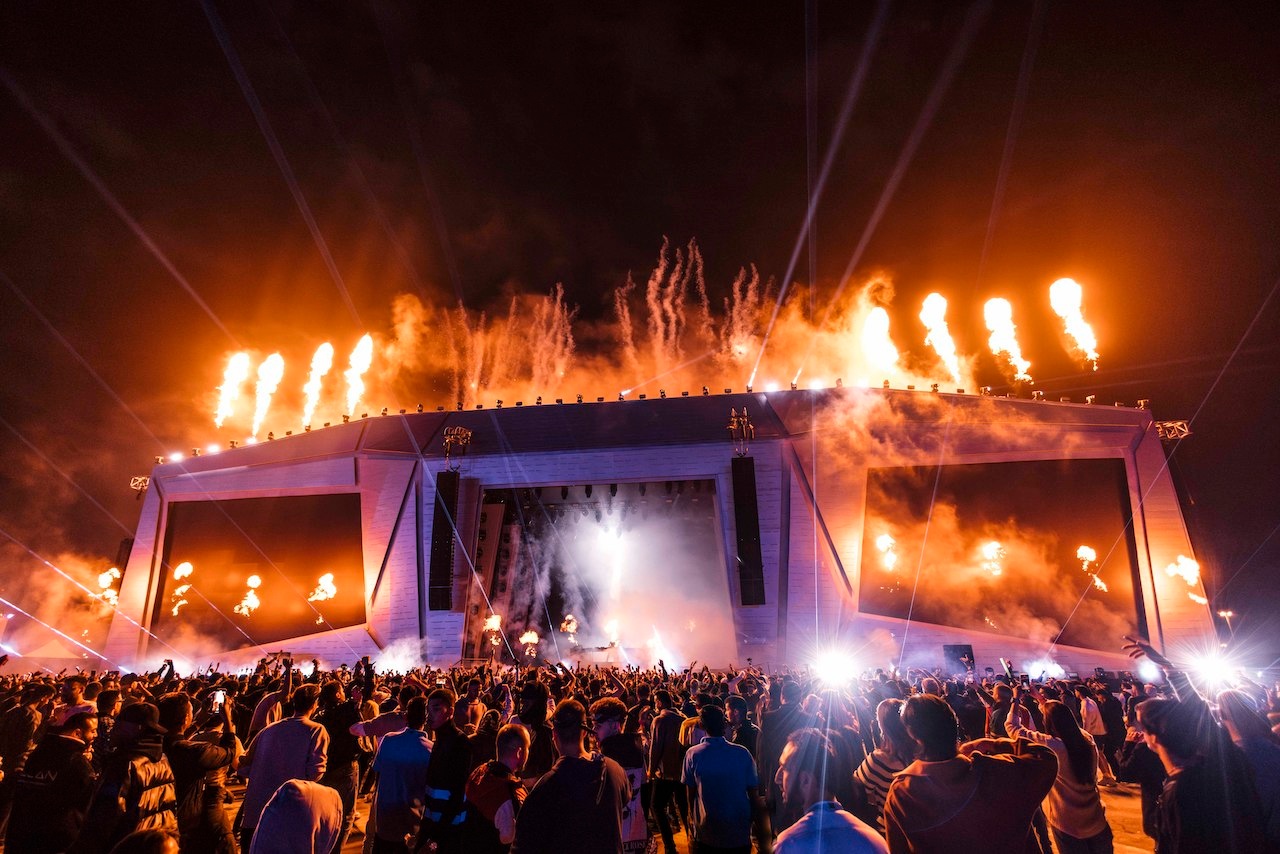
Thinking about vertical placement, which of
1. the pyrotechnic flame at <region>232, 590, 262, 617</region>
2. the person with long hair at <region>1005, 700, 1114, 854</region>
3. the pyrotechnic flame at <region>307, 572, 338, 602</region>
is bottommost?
the person with long hair at <region>1005, 700, 1114, 854</region>

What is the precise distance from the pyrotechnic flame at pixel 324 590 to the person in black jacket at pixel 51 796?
99.4ft

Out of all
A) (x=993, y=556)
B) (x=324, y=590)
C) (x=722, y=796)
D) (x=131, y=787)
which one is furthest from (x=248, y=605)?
(x=993, y=556)

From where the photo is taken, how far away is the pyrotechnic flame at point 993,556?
26.4 m

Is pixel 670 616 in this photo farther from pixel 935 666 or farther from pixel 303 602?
pixel 303 602

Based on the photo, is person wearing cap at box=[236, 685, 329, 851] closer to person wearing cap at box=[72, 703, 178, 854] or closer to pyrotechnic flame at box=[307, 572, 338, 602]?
person wearing cap at box=[72, 703, 178, 854]

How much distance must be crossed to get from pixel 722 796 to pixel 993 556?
27.5 meters

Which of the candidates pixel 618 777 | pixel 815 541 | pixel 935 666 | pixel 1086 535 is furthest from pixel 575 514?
pixel 618 777

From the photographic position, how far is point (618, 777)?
3.18 metres

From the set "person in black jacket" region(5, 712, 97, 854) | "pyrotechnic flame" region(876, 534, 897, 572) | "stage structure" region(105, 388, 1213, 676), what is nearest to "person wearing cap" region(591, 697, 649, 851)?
"person in black jacket" region(5, 712, 97, 854)

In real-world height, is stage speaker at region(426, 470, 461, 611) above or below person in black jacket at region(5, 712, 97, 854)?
above

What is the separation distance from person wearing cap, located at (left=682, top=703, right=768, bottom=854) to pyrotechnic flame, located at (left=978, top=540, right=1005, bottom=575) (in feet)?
89.0

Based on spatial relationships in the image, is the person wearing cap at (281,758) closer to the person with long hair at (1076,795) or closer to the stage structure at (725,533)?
the person with long hair at (1076,795)

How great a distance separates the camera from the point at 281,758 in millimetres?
4633

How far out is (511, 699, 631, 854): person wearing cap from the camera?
2863mm
